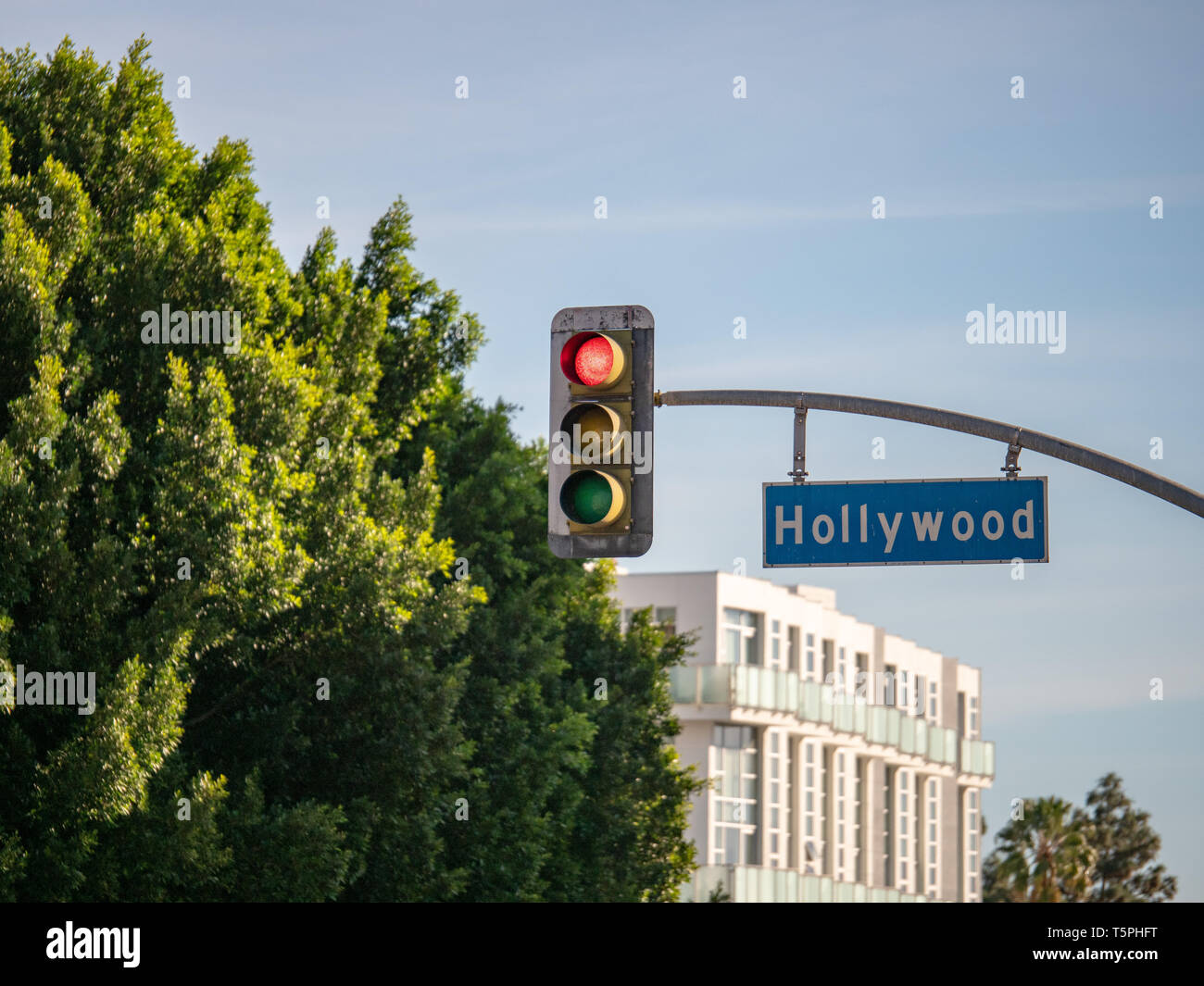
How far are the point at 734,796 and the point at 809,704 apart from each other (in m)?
4.67

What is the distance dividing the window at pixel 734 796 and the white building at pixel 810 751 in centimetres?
6

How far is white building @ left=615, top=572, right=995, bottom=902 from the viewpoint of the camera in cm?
5828

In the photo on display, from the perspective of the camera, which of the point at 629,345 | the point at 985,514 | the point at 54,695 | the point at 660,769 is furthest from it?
the point at 660,769

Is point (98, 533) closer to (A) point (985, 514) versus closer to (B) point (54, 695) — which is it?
(B) point (54, 695)

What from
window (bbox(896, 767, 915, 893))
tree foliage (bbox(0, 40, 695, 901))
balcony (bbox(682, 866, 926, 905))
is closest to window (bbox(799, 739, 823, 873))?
balcony (bbox(682, 866, 926, 905))

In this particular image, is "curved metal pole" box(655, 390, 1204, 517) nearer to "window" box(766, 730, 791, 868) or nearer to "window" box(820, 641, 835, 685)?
"window" box(766, 730, 791, 868)

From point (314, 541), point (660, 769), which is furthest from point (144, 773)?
point (660, 769)

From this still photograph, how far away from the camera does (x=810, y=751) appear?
210 feet

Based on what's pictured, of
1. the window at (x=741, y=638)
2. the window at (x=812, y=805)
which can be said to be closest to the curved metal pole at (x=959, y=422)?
the window at (x=741, y=638)

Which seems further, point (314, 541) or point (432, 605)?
point (432, 605)

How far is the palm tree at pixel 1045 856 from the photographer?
95750 mm

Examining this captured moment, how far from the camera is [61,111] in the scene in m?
26.2

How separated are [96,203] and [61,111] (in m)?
1.31
